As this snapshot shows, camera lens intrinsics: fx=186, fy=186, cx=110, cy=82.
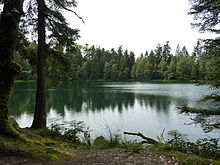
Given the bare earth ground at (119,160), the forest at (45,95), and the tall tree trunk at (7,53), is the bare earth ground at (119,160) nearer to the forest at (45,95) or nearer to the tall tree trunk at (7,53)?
the forest at (45,95)

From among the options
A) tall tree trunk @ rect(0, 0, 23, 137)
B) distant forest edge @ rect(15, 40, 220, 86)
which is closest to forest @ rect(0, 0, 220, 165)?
tall tree trunk @ rect(0, 0, 23, 137)

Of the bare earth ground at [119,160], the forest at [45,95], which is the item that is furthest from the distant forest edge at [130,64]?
the bare earth ground at [119,160]

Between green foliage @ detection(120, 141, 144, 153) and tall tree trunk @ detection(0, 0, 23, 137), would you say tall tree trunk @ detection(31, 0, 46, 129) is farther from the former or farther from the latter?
green foliage @ detection(120, 141, 144, 153)

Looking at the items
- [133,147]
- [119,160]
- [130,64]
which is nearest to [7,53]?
[119,160]

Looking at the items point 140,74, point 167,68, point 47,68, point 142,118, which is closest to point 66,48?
point 47,68

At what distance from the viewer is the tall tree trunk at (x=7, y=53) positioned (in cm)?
396

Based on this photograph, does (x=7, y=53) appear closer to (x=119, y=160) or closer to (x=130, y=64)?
(x=119, y=160)

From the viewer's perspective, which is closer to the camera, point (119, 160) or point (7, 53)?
point (119, 160)

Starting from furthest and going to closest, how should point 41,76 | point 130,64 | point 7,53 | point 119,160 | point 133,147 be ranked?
point 130,64, point 41,76, point 133,147, point 7,53, point 119,160

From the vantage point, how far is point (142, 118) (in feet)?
54.7

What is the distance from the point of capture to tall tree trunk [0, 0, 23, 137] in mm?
3965

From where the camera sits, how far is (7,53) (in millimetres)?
4043

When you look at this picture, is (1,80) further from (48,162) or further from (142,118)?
(142,118)

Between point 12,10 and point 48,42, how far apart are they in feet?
14.9
